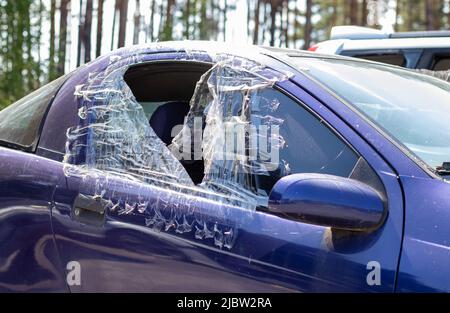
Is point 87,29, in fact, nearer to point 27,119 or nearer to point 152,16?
point 152,16

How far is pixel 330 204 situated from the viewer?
2303mm

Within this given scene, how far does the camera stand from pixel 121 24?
82.3ft

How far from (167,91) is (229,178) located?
1.06m

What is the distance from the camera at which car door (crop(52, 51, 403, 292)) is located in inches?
93.4

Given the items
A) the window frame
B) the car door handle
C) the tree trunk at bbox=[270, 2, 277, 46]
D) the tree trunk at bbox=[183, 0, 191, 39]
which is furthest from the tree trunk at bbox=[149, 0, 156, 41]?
the car door handle

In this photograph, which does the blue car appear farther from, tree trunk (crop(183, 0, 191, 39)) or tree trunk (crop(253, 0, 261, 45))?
tree trunk (crop(253, 0, 261, 45))

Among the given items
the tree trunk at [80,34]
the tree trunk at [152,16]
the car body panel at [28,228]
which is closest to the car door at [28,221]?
the car body panel at [28,228]

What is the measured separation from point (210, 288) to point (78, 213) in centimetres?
72

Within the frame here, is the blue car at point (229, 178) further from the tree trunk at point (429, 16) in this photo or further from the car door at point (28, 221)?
the tree trunk at point (429, 16)

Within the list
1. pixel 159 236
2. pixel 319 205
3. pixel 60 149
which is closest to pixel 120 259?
pixel 159 236

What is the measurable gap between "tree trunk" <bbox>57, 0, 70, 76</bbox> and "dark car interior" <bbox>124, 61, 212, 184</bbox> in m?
18.7

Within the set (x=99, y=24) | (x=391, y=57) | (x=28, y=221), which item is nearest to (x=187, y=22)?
(x=99, y=24)

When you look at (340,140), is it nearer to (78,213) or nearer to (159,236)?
(159,236)

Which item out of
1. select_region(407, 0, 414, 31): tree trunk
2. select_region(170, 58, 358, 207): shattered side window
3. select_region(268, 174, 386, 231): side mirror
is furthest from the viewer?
select_region(407, 0, 414, 31): tree trunk
